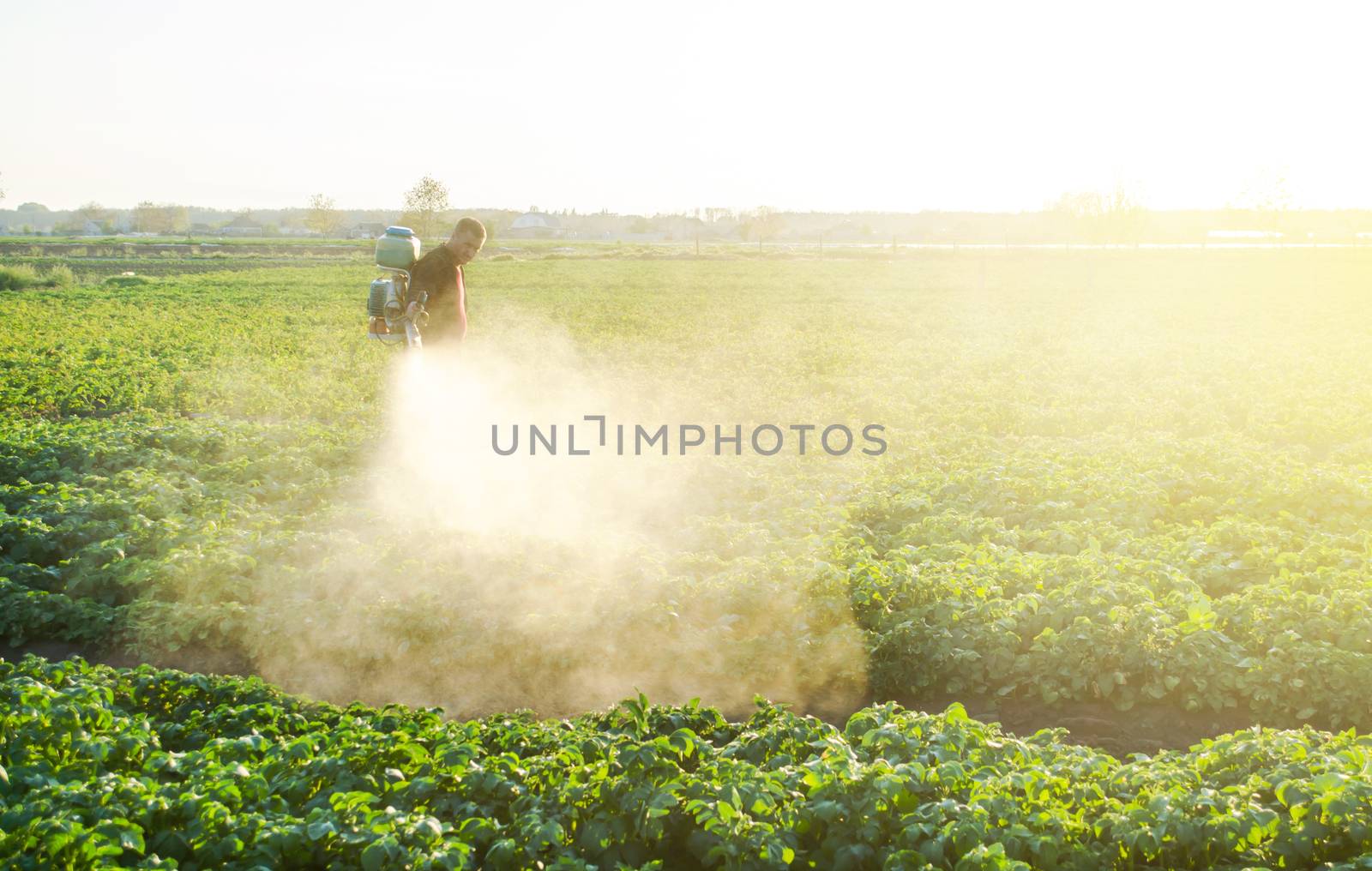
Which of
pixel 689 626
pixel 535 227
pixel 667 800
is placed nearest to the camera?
pixel 667 800

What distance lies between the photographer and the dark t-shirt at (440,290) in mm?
9094

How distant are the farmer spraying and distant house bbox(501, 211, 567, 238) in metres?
119

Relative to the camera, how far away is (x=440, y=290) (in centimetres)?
918

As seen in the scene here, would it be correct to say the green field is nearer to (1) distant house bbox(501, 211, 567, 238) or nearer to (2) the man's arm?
(2) the man's arm

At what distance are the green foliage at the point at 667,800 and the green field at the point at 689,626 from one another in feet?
0.07

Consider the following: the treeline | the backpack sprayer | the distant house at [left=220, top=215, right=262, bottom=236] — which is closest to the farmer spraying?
the backpack sprayer

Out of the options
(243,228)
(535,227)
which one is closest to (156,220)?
(243,228)

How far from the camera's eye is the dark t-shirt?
29.8 ft

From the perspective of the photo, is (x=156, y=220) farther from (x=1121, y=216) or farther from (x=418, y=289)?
(x=418, y=289)

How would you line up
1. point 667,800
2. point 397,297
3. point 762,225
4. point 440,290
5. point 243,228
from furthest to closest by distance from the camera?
point 243,228
point 762,225
point 440,290
point 397,297
point 667,800

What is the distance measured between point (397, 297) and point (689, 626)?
159 inches

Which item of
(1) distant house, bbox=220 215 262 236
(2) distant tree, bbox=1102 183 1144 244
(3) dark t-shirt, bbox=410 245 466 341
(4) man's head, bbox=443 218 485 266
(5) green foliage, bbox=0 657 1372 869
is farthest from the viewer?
(1) distant house, bbox=220 215 262 236

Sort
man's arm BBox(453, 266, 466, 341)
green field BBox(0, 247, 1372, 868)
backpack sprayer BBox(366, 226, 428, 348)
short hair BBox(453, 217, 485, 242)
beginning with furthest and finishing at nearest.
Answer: man's arm BBox(453, 266, 466, 341)
short hair BBox(453, 217, 485, 242)
backpack sprayer BBox(366, 226, 428, 348)
green field BBox(0, 247, 1372, 868)

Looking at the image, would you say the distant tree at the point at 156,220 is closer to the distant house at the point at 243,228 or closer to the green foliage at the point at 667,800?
the distant house at the point at 243,228
